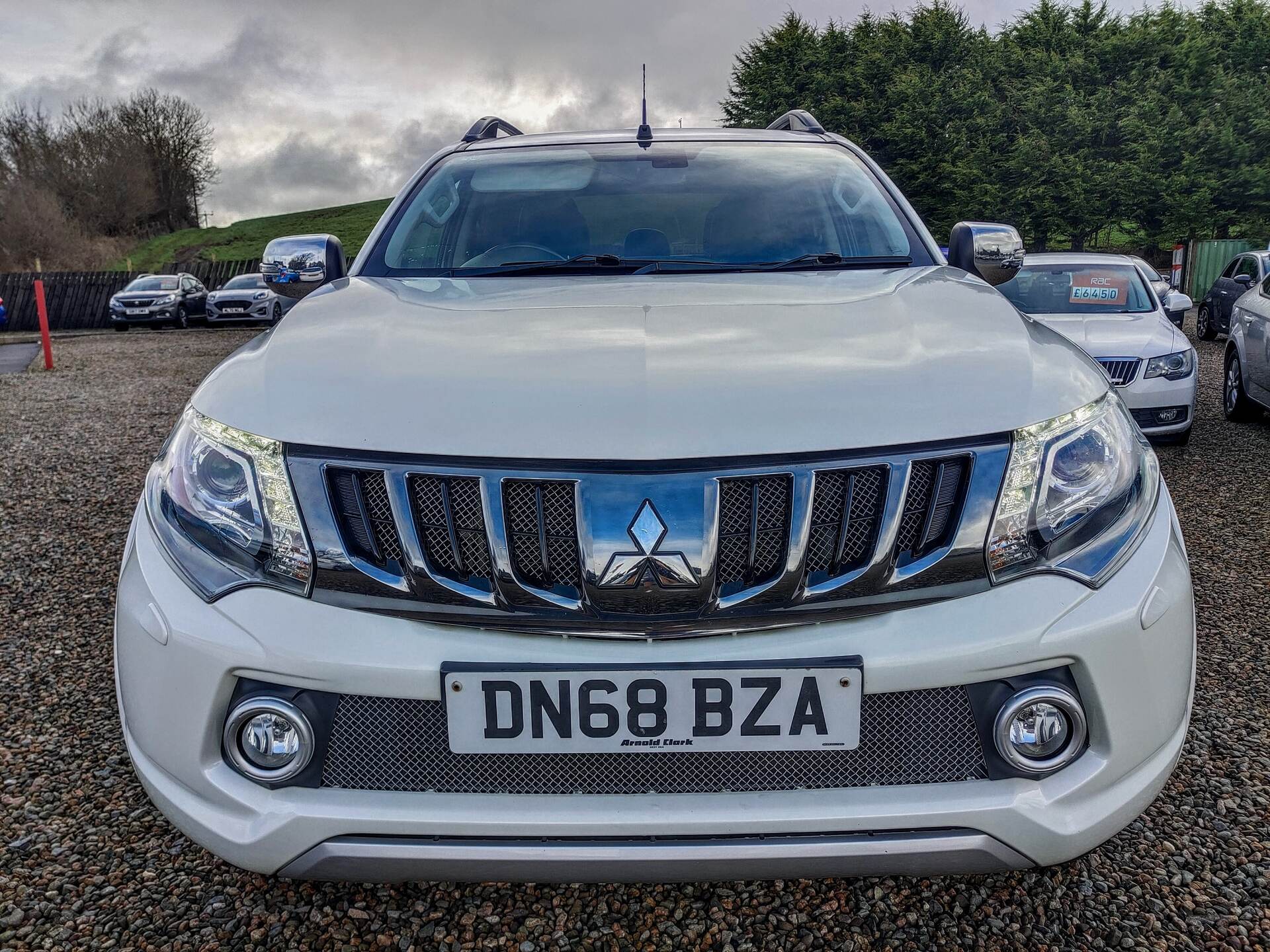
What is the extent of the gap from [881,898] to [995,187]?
36.5 m

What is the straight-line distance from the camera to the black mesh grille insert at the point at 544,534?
5.06ft

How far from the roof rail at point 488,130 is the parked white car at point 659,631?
203 centimetres

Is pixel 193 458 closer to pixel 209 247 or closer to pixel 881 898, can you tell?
pixel 881 898

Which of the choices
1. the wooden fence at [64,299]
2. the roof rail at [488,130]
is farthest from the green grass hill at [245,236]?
the roof rail at [488,130]

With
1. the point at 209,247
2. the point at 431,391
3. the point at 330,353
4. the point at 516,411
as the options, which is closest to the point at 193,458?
the point at 330,353

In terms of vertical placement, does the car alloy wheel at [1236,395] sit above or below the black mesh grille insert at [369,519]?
below

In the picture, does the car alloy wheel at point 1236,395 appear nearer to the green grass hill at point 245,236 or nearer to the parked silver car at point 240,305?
the parked silver car at point 240,305

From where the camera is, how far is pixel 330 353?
1.89 m

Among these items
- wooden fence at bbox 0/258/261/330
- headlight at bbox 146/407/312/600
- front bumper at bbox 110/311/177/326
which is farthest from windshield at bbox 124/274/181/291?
headlight at bbox 146/407/312/600

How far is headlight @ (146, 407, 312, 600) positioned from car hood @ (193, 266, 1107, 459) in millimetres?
47

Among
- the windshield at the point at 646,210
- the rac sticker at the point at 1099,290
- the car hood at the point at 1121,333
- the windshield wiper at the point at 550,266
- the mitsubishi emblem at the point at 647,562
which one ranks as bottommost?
the car hood at the point at 1121,333

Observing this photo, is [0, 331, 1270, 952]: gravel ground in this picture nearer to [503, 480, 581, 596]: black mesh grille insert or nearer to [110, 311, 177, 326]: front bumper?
[503, 480, 581, 596]: black mesh grille insert

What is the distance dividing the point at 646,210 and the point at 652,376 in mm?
1272

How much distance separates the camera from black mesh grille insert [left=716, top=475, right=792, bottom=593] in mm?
1533
